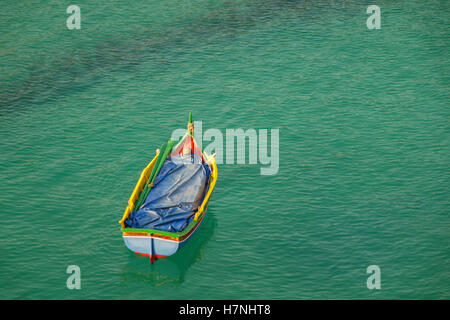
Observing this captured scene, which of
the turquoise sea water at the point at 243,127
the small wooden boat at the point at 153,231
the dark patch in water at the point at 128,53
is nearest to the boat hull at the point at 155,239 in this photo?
the small wooden boat at the point at 153,231

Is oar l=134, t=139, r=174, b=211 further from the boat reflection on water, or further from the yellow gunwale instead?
the boat reflection on water

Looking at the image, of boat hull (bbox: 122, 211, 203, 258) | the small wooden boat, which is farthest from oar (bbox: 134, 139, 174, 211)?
boat hull (bbox: 122, 211, 203, 258)

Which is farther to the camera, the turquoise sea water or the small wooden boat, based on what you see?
the turquoise sea water

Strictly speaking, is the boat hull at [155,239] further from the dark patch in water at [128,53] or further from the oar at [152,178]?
the dark patch in water at [128,53]

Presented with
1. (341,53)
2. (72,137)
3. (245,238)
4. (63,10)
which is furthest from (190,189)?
(63,10)

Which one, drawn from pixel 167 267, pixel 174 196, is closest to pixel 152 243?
pixel 167 267

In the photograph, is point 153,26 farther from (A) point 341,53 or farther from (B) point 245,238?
(B) point 245,238
